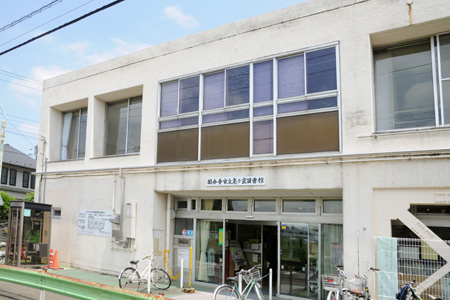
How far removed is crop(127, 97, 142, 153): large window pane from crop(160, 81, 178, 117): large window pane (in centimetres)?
186

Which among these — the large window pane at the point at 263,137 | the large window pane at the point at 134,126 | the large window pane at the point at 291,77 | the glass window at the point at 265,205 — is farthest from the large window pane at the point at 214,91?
the large window pane at the point at 134,126

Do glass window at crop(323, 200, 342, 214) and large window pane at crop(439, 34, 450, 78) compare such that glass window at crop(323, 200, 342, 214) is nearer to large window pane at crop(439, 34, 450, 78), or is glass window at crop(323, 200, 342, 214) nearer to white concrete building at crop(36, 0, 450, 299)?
white concrete building at crop(36, 0, 450, 299)

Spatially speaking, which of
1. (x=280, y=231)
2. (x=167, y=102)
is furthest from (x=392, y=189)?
(x=167, y=102)

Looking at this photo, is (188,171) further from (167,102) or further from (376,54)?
(376,54)

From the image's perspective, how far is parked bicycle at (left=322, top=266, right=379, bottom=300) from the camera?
360 inches

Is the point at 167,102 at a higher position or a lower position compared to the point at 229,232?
higher

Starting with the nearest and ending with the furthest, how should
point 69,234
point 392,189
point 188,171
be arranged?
point 392,189 < point 188,171 < point 69,234

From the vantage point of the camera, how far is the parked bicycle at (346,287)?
9.14 metres

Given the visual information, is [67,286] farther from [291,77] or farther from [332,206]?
[291,77]

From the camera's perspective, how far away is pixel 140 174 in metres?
14.8

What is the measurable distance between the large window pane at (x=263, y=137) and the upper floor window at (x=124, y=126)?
5.55 metres

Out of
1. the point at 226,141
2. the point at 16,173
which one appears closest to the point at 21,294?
the point at 226,141

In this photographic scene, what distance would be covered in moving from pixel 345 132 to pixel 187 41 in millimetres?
6681

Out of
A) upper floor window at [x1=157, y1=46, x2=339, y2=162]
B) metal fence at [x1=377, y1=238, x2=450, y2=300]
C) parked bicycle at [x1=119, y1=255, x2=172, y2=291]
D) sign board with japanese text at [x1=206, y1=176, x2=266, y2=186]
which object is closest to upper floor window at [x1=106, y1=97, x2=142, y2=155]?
upper floor window at [x1=157, y1=46, x2=339, y2=162]
